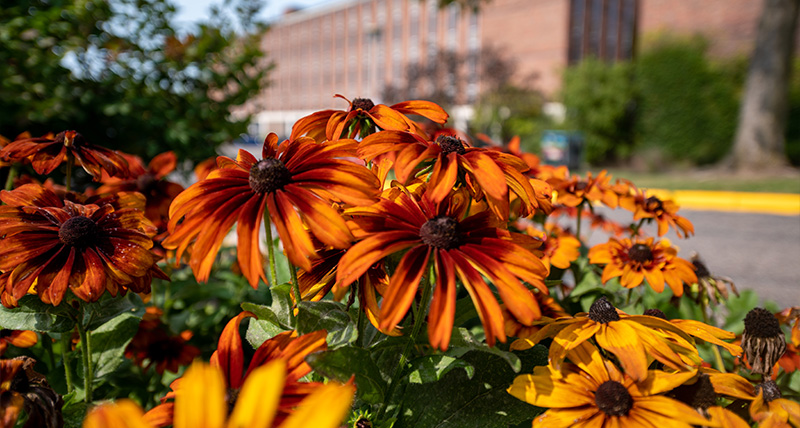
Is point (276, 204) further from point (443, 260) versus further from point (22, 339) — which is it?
point (22, 339)

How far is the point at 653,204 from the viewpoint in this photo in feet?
4.73

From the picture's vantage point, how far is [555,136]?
681 inches

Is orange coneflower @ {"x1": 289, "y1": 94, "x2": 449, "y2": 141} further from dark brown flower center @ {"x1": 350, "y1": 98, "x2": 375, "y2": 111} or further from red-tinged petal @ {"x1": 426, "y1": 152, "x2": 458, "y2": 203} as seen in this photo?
red-tinged petal @ {"x1": 426, "y1": 152, "x2": 458, "y2": 203}

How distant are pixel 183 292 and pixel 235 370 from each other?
1247 millimetres

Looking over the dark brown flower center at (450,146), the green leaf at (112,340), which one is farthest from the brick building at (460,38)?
the dark brown flower center at (450,146)

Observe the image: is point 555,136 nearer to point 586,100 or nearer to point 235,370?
point 586,100

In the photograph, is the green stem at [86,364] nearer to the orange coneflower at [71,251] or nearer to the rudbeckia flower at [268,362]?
the orange coneflower at [71,251]

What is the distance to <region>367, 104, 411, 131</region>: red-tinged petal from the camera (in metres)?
0.88

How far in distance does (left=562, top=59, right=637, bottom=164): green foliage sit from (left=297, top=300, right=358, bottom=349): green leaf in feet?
63.3

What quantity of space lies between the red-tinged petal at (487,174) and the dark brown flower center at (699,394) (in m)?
0.35

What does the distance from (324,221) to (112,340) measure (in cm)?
74

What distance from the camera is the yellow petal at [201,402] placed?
421mm

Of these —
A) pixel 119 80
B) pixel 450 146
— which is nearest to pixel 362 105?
pixel 450 146

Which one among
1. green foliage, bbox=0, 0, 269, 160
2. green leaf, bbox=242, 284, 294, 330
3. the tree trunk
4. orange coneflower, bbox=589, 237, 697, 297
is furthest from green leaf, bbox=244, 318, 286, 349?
the tree trunk
